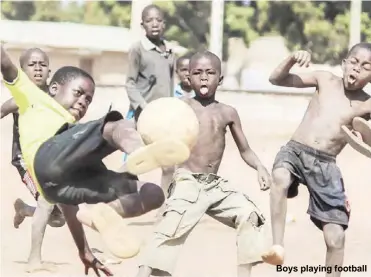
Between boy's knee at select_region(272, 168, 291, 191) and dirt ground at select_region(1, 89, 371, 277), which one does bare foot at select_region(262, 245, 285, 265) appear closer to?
dirt ground at select_region(1, 89, 371, 277)

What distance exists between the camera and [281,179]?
18.4ft

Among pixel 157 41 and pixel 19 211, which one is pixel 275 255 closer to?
pixel 19 211

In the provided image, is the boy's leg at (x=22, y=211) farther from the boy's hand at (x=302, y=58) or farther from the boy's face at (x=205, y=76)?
the boy's hand at (x=302, y=58)

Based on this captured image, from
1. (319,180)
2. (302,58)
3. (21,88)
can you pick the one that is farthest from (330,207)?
(21,88)

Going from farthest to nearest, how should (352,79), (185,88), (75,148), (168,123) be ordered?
(185,88)
(352,79)
(75,148)
(168,123)

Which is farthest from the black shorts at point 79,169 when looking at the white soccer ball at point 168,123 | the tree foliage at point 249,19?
the tree foliage at point 249,19

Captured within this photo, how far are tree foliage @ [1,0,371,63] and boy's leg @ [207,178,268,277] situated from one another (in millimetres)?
29288

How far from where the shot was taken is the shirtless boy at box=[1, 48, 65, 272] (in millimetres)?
6375

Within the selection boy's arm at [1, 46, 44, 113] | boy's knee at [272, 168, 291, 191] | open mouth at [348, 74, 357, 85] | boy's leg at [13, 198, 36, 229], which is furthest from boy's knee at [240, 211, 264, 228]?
boy's leg at [13, 198, 36, 229]

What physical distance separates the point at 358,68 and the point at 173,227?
1.45 metres

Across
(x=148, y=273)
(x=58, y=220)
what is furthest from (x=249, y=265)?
(x=58, y=220)

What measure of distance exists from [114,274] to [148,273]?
106 cm

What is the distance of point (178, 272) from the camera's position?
6.30m

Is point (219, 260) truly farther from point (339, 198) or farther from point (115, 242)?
point (115, 242)
